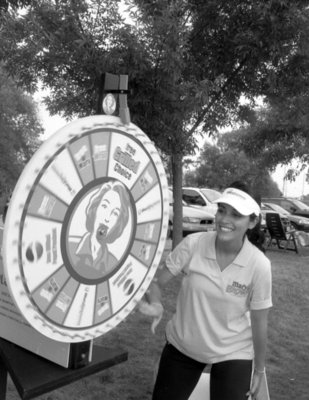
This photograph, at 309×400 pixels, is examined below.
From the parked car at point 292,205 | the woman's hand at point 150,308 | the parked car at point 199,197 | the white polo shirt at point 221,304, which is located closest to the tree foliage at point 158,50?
the white polo shirt at point 221,304

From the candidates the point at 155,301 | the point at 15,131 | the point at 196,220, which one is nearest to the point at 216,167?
the point at 15,131

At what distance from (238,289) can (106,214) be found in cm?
100

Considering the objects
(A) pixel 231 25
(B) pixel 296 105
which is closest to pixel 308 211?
(B) pixel 296 105

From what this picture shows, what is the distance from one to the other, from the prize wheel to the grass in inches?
79.0

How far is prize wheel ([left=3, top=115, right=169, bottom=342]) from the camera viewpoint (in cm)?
126

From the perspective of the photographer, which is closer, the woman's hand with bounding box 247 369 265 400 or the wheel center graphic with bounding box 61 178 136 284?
the wheel center graphic with bounding box 61 178 136 284

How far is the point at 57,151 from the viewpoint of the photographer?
1.31 meters

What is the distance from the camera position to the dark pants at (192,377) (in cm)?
223

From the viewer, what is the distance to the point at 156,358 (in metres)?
4.18

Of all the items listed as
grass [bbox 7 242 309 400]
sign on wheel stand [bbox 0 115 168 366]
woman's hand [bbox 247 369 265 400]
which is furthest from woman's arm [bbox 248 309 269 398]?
grass [bbox 7 242 309 400]

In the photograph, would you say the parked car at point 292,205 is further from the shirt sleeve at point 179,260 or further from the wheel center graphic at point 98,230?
the wheel center graphic at point 98,230

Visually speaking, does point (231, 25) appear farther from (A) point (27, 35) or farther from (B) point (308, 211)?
(B) point (308, 211)

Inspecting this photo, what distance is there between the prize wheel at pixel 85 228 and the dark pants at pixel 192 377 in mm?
776

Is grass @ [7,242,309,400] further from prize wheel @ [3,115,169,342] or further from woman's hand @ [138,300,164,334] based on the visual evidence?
prize wheel @ [3,115,169,342]
